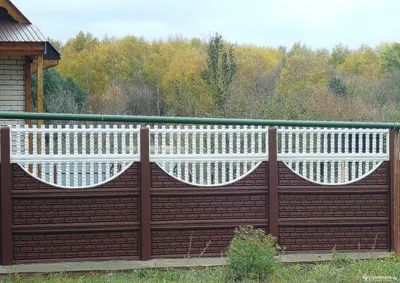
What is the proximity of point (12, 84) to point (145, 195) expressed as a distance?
229 inches

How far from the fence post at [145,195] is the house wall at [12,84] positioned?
216 inches

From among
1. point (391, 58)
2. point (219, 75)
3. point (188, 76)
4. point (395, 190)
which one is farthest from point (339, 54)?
point (395, 190)

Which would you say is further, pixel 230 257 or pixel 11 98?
pixel 11 98

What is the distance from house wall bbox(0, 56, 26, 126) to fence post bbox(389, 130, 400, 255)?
6.78 m

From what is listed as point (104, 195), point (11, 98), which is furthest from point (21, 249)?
point (11, 98)

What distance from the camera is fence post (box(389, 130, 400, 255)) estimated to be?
777 centimetres

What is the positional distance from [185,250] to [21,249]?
1.66 meters

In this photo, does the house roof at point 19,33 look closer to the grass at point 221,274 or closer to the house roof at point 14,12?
the house roof at point 14,12

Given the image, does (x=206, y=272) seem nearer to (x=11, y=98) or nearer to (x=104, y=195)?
(x=104, y=195)

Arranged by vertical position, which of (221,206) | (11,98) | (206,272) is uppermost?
(11,98)

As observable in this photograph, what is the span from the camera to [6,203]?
23.1 ft

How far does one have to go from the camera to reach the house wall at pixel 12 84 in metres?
12.2

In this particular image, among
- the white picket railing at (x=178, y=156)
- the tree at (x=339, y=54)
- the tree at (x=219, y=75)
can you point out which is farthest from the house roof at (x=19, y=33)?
the tree at (x=339, y=54)

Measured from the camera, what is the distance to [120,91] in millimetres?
44750
